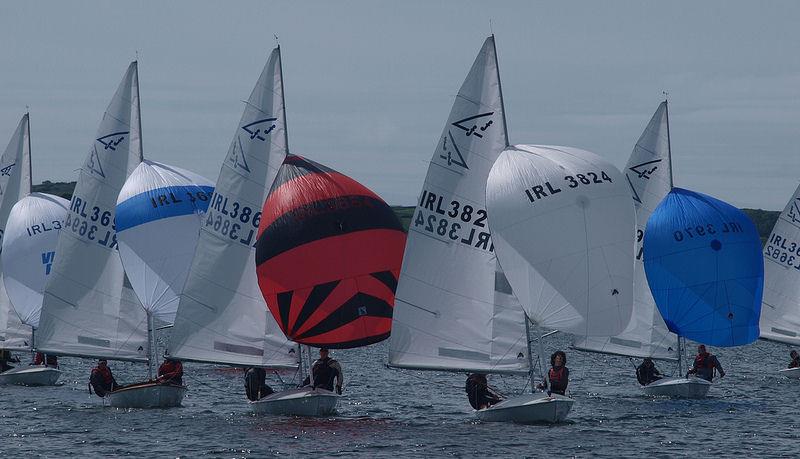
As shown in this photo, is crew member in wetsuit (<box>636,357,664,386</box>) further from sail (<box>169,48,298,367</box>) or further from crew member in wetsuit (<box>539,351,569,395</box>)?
sail (<box>169,48,298,367</box>)

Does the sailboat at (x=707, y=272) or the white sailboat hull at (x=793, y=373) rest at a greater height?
the sailboat at (x=707, y=272)

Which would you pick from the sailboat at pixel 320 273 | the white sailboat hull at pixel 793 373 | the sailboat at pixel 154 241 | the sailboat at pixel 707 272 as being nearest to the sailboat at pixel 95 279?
the sailboat at pixel 154 241

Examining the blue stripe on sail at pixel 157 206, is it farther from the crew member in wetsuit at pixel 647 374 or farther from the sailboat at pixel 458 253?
the crew member in wetsuit at pixel 647 374

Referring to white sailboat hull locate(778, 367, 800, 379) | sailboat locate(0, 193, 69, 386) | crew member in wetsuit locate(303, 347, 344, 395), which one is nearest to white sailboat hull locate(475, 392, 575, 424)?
crew member in wetsuit locate(303, 347, 344, 395)

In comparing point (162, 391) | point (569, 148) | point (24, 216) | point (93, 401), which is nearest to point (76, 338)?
point (93, 401)

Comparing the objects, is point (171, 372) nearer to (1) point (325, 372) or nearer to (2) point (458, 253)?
(1) point (325, 372)

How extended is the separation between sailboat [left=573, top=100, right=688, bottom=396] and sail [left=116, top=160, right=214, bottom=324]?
13707 mm

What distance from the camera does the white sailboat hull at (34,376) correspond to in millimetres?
47125

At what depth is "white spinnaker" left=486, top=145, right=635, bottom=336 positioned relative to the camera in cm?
3212

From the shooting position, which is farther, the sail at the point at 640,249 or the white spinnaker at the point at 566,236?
the sail at the point at 640,249

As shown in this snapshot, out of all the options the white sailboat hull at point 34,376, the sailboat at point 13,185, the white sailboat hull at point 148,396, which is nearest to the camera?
the white sailboat hull at point 148,396

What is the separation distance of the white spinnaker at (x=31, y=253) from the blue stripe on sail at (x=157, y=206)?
8.24m

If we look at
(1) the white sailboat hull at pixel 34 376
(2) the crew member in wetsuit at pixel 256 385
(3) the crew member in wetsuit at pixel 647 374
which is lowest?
(2) the crew member in wetsuit at pixel 256 385

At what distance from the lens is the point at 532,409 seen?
33000mm
